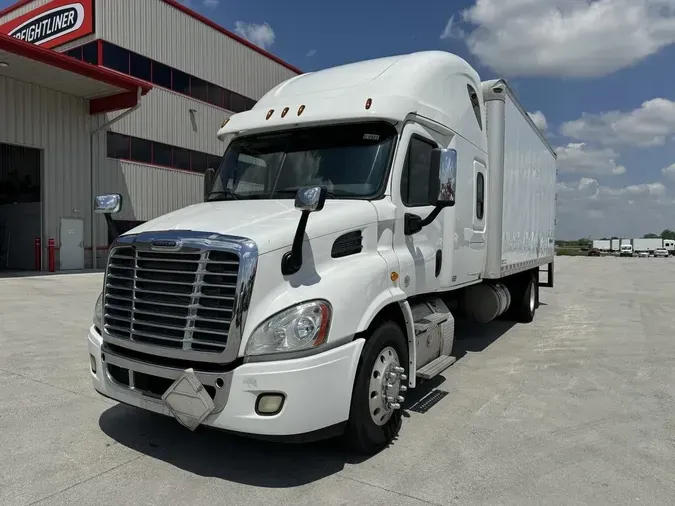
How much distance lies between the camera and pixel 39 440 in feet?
13.6

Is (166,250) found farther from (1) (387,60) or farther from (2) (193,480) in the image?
(1) (387,60)

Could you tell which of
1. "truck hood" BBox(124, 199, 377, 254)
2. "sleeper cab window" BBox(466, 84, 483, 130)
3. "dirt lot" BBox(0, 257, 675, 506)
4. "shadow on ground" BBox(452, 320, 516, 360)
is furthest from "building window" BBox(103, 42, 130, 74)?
"truck hood" BBox(124, 199, 377, 254)

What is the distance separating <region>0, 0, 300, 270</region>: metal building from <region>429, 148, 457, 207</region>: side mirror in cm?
1692

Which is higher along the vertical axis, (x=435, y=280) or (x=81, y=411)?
(x=435, y=280)

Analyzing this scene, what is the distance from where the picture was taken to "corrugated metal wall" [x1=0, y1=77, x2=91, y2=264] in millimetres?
18828

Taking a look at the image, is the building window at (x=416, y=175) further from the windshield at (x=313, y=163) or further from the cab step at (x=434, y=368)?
the cab step at (x=434, y=368)

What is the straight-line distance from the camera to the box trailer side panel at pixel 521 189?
6980 mm

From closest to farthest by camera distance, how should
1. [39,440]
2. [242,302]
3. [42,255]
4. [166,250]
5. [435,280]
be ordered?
[242,302] → [166,250] → [39,440] → [435,280] → [42,255]

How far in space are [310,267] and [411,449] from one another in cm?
162

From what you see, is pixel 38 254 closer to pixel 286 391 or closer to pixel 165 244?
pixel 165 244

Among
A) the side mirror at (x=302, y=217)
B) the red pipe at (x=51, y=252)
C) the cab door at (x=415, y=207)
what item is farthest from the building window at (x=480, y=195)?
the red pipe at (x=51, y=252)

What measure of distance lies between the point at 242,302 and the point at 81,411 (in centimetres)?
256

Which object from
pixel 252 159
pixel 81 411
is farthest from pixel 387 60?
pixel 81 411

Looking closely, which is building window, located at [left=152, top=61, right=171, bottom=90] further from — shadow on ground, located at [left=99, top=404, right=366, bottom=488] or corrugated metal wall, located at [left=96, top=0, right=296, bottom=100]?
shadow on ground, located at [left=99, top=404, right=366, bottom=488]
